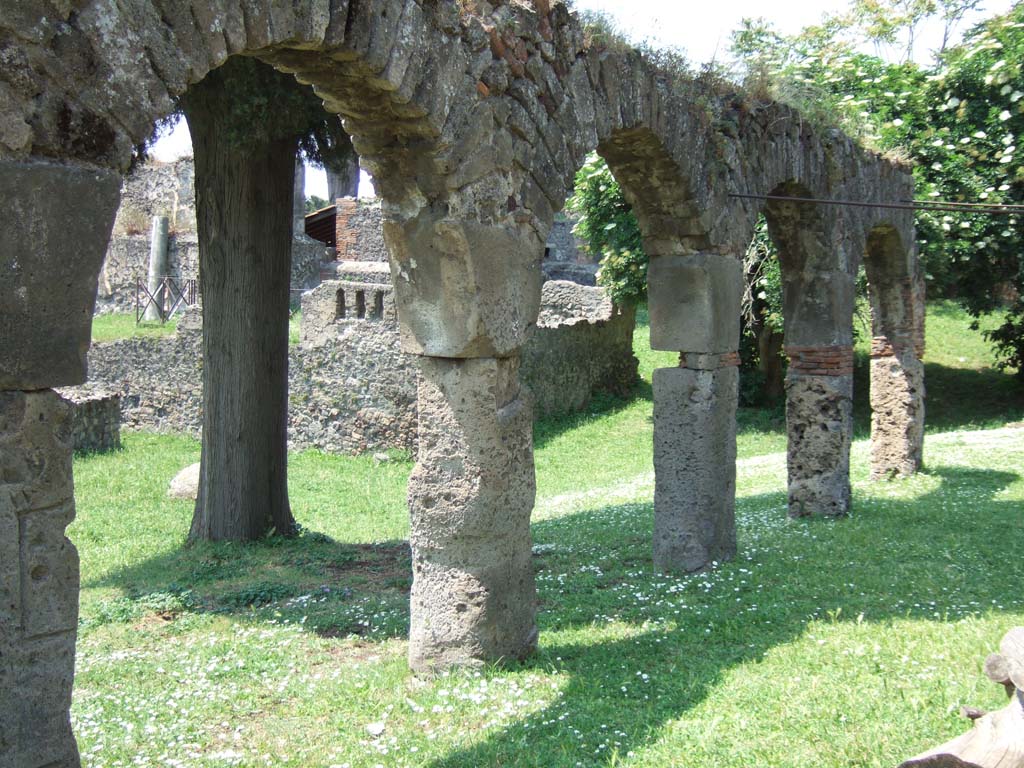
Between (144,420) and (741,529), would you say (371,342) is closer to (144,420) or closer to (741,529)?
(144,420)

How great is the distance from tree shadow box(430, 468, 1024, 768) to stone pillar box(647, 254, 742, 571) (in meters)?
0.33

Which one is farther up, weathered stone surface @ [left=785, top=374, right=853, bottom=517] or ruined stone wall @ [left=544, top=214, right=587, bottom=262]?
ruined stone wall @ [left=544, top=214, right=587, bottom=262]

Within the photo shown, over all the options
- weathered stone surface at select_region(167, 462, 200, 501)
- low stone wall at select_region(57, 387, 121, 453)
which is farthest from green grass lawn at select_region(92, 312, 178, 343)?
weathered stone surface at select_region(167, 462, 200, 501)

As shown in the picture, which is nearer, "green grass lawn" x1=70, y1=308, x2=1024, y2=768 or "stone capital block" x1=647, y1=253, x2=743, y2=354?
"green grass lawn" x1=70, y1=308, x2=1024, y2=768

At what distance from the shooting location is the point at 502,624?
5.60m

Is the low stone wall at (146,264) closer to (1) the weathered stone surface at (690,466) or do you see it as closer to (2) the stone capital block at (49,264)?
(1) the weathered stone surface at (690,466)

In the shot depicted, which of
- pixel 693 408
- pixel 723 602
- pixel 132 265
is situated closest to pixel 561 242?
Answer: pixel 132 265

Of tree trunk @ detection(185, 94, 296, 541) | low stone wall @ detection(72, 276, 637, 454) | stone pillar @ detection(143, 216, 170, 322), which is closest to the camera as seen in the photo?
tree trunk @ detection(185, 94, 296, 541)

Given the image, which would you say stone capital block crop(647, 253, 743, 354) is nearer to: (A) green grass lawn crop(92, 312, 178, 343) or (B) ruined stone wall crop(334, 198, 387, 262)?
(A) green grass lawn crop(92, 312, 178, 343)

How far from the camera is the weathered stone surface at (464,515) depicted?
18.0 ft

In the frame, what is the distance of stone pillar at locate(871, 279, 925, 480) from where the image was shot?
1246 centimetres

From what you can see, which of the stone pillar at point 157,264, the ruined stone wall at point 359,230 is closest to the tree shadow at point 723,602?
the ruined stone wall at point 359,230

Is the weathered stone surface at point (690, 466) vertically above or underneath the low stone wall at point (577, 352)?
underneath

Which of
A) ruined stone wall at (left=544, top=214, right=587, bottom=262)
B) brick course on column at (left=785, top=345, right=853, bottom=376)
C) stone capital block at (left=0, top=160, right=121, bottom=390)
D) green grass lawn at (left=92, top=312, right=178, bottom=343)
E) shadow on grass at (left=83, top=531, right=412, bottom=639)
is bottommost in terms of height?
shadow on grass at (left=83, top=531, right=412, bottom=639)
